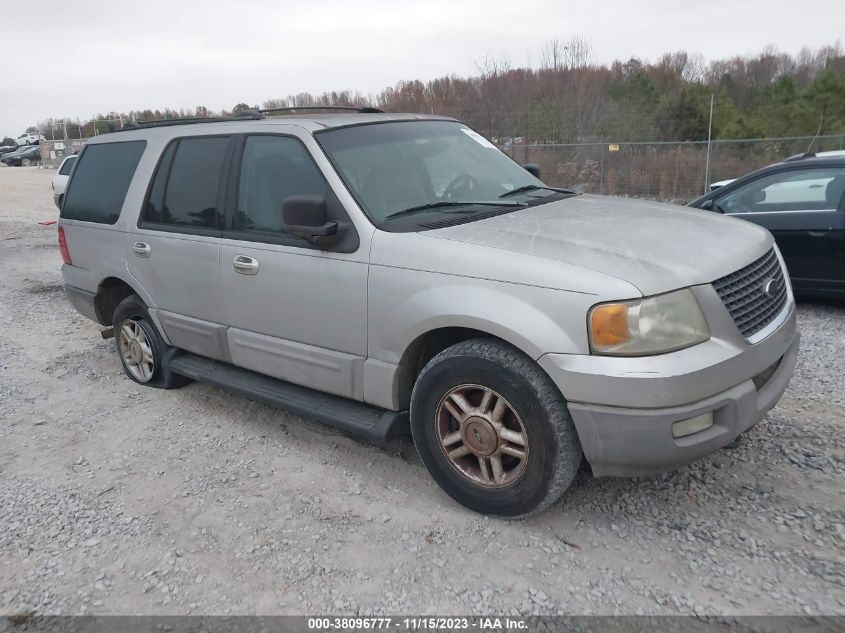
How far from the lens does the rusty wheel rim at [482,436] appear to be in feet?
10.3

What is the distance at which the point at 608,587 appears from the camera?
9.24 feet

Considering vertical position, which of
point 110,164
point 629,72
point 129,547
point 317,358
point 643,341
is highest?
point 629,72

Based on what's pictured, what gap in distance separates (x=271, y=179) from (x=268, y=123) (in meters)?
0.38

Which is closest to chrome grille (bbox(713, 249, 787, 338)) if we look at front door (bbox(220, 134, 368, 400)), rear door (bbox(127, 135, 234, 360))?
front door (bbox(220, 134, 368, 400))

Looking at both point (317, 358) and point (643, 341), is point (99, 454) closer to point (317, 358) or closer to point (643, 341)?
point (317, 358)

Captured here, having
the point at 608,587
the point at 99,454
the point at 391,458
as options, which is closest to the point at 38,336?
the point at 99,454

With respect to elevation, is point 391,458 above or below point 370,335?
below

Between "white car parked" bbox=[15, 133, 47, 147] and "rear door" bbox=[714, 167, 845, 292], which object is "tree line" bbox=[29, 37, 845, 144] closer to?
"rear door" bbox=[714, 167, 845, 292]

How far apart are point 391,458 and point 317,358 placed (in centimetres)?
76

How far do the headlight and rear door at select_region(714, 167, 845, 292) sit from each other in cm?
418

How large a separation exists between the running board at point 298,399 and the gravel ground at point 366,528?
0.33 metres

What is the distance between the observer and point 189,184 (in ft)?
15.1

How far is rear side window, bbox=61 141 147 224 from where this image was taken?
5.12m

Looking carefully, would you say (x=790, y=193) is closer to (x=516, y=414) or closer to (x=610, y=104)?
(x=516, y=414)
